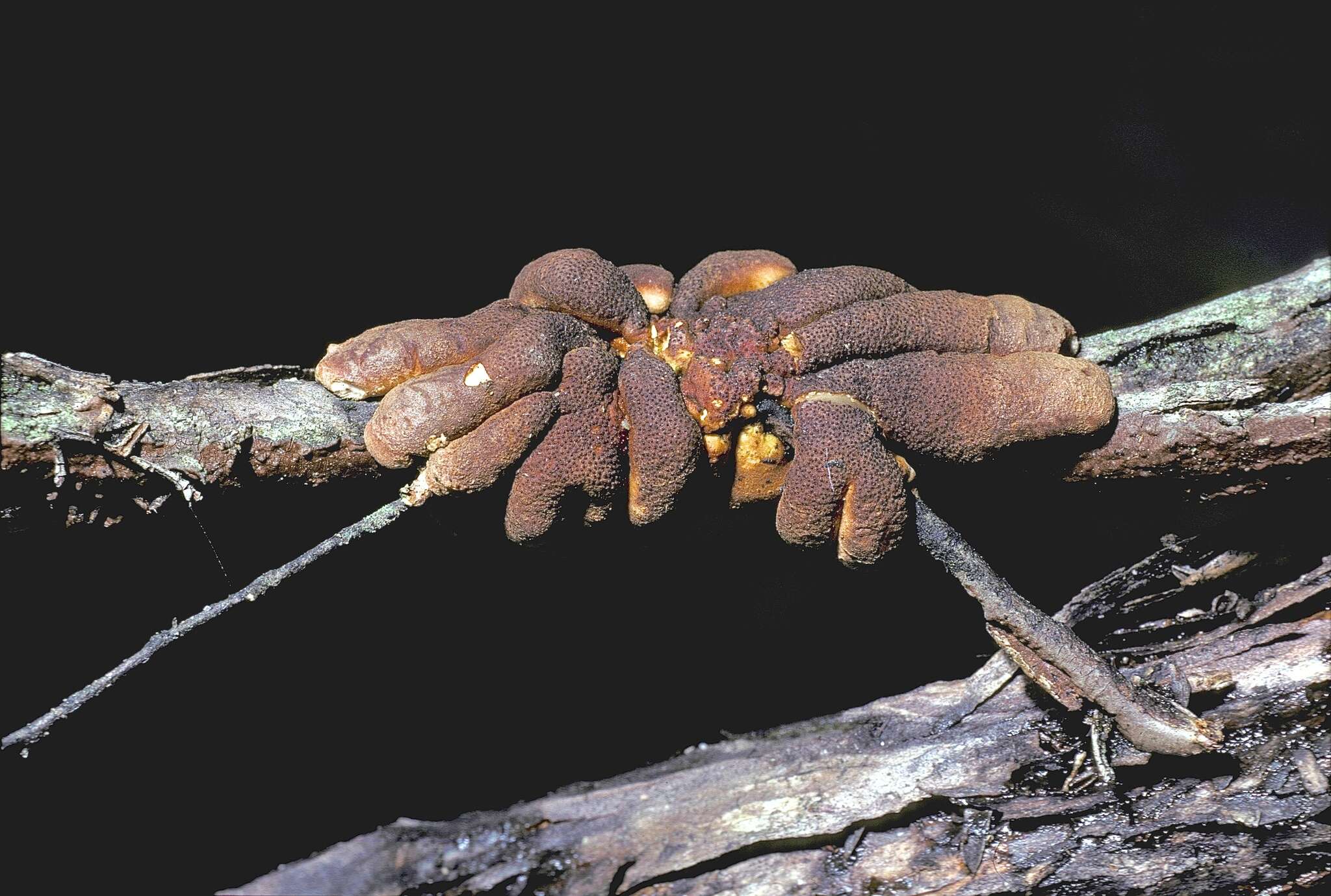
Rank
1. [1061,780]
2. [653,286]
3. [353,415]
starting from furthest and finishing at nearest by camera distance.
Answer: [1061,780]
[653,286]
[353,415]

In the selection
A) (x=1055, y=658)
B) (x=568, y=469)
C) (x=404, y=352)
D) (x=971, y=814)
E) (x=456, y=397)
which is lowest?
(x=971, y=814)

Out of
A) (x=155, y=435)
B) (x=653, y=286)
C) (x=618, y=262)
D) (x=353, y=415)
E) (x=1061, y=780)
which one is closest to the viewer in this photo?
(x=155, y=435)

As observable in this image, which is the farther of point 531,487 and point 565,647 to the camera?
point 565,647

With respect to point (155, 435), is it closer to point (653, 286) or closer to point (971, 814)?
point (653, 286)

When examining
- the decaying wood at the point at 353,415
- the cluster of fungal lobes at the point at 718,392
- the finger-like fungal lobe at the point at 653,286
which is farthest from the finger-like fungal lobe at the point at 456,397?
the finger-like fungal lobe at the point at 653,286

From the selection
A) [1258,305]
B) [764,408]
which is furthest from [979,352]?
[1258,305]

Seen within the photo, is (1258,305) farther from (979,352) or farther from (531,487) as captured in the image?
(531,487)

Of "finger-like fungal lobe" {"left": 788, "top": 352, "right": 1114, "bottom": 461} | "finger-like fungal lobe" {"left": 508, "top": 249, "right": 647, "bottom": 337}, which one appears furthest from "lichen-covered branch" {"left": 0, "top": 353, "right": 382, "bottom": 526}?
"finger-like fungal lobe" {"left": 788, "top": 352, "right": 1114, "bottom": 461}

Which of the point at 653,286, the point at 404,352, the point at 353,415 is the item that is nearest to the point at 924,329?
the point at 653,286
